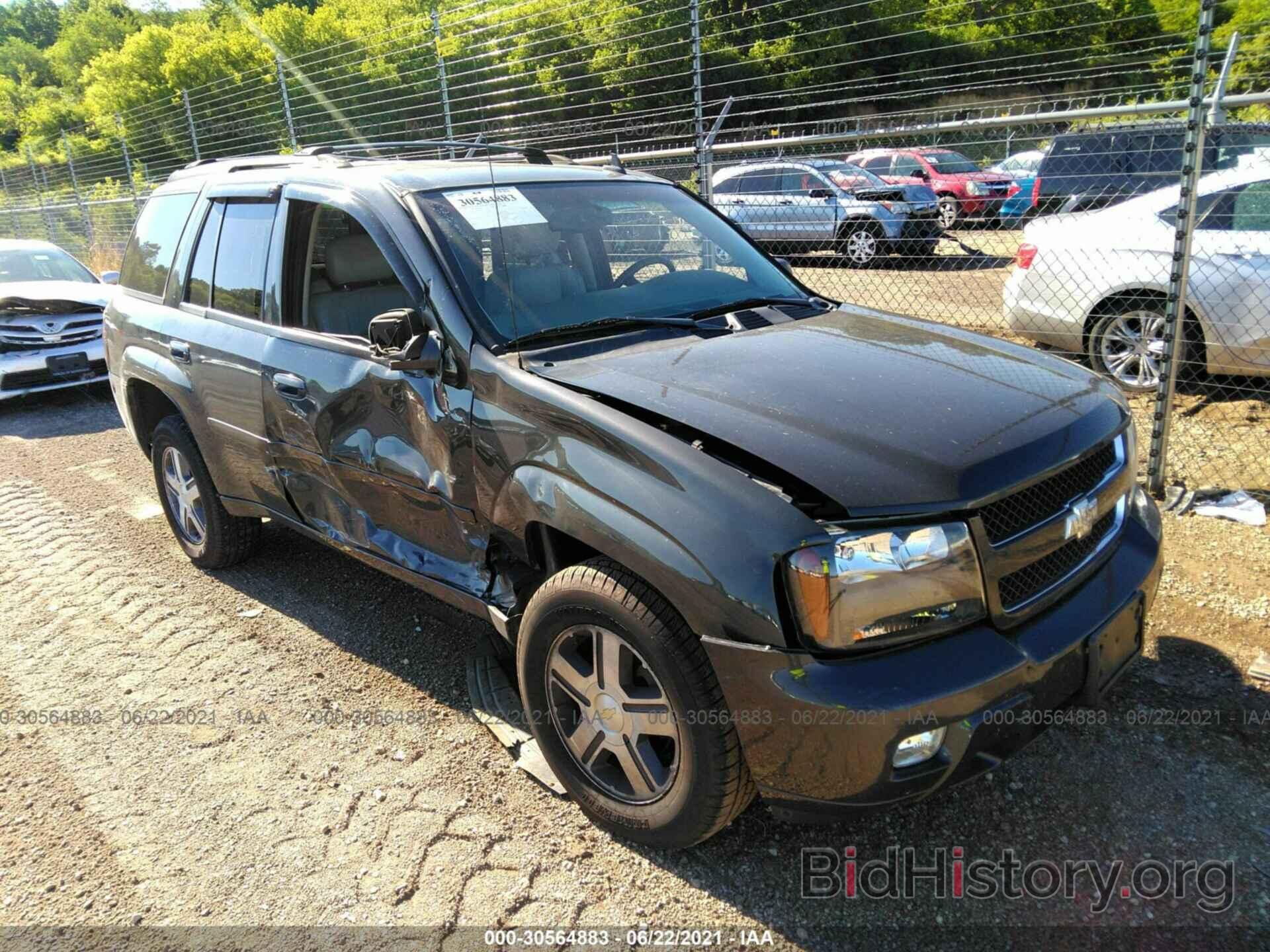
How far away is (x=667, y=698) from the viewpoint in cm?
225

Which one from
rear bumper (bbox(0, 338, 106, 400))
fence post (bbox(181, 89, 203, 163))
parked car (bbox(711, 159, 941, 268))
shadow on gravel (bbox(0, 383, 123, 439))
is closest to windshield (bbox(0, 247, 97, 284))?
shadow on gravel (bbox(0, 383, 123, 439))

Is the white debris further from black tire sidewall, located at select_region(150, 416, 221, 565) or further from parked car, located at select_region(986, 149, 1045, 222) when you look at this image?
black tire sidewall, located at select_region(150, 416, 221, 565)

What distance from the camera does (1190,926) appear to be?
2211 mm

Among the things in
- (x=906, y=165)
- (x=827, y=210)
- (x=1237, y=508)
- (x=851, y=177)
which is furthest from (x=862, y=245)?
(x=1237, y=508)

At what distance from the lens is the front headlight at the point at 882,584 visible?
1.99 meters

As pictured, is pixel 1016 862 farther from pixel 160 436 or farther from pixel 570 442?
pixel 160 436

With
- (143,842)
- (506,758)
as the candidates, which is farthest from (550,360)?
(143,842)

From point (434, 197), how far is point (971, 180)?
11949 millimetres

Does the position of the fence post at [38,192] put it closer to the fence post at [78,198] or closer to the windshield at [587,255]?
the fence post at [78,198]

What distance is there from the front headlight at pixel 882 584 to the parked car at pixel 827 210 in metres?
7.37

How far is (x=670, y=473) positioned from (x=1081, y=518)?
45.6 inches

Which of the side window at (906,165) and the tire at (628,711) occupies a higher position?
the side window at (906,165)

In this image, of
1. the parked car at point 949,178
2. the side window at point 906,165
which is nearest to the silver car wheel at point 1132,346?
the parked car at point 949,178

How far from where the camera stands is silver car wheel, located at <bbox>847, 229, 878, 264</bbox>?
9977 millimetres
